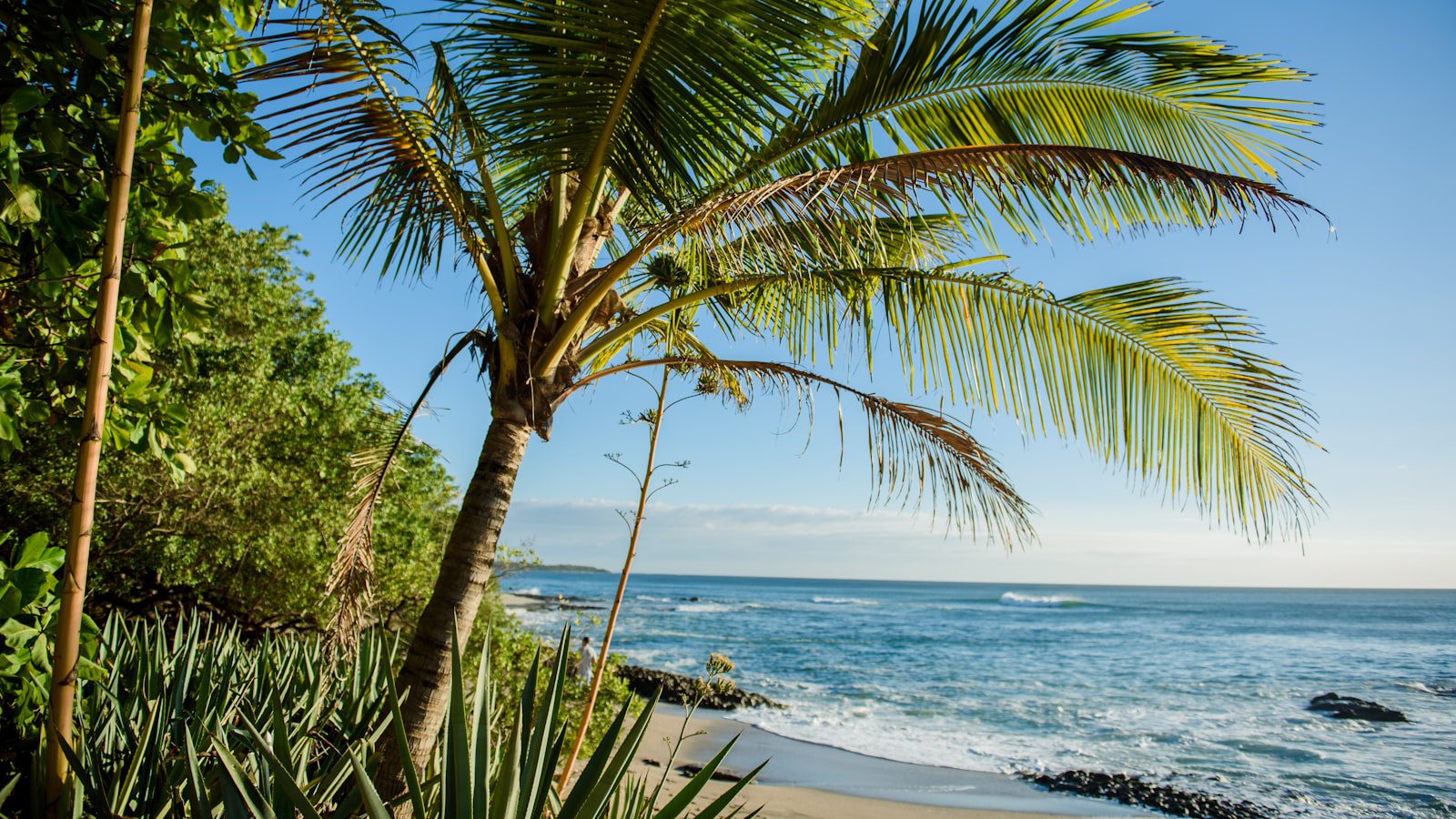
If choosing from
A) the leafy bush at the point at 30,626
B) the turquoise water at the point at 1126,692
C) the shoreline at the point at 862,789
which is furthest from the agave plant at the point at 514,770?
the turquoise water at the point at 1126,692

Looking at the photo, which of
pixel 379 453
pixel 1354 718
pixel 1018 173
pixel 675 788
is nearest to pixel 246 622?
pixel 675 788

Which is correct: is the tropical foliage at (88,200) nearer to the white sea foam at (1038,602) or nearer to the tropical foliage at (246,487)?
the tropical foliage at (246,487)

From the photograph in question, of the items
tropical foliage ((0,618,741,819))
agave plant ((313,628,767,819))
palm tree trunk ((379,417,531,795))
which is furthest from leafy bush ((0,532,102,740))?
palm tree trunk ((379,417,531,795))

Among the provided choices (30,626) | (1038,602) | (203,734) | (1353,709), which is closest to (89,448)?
(30,626)

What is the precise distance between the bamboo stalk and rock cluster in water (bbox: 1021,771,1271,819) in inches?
473

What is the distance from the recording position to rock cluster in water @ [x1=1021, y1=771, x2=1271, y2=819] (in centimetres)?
1036

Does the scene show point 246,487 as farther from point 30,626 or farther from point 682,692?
point 682,692

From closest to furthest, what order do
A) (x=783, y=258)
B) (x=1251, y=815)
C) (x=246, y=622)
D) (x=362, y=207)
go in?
(x=783, y=258) → (x=362, y=207) → (x=246, y=622) → (x=1251, y=815)

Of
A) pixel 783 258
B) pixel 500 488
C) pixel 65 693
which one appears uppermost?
pixel 783 258

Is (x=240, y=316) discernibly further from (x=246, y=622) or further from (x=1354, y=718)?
(x=1354, y=718)

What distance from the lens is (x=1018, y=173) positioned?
10.6 feet

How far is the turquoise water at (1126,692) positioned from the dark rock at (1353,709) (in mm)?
414

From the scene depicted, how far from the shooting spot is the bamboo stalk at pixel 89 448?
1.46m

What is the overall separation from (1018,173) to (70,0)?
3012 millimetres
